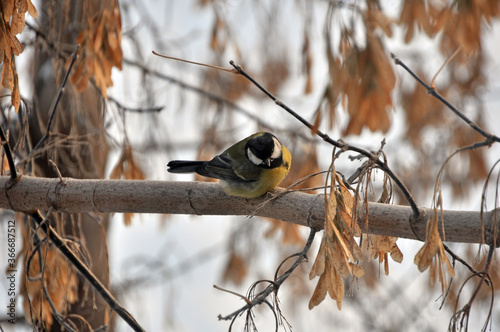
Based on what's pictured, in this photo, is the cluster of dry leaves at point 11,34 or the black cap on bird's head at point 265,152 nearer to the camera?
the cluster of dry leaves at point 11,34

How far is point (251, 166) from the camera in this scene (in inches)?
99.3

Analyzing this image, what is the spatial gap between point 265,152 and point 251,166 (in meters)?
0.10

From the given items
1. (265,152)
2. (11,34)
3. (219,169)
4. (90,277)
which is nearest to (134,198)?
(90,277)

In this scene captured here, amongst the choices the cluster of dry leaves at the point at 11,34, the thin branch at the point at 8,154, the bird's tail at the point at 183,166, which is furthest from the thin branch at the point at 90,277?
the bird's tail at the point at 183,166

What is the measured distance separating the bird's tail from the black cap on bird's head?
0.28 metres

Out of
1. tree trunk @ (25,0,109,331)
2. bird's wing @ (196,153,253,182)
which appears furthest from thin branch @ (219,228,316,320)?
bird's wing @ (196,153,253,182)

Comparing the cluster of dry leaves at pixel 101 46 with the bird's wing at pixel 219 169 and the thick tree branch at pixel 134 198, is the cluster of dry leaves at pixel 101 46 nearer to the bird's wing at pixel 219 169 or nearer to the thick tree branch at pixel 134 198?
the thick tree branch at pixel 134 198

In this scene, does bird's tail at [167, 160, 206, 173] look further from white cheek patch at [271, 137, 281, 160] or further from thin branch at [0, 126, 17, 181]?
thin branch at [0, 126, 17, 181]

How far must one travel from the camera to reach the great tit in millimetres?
2350

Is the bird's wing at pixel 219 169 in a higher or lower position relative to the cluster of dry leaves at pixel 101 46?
lower

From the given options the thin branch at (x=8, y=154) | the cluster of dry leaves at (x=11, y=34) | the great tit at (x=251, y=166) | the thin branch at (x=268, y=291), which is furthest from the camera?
the great tit at (x=251, y=166)

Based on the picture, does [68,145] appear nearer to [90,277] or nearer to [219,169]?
[90,277]

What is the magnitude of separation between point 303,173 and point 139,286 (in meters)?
1.82

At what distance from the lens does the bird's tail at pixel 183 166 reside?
8.67ft
